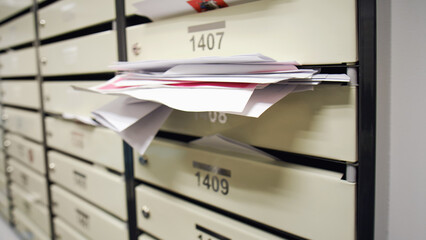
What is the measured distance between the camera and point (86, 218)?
1.01 metres

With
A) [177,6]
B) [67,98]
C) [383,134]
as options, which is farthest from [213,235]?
[67,98]

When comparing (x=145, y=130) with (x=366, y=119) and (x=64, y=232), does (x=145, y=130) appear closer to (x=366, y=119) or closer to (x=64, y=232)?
(x=366, y=119)

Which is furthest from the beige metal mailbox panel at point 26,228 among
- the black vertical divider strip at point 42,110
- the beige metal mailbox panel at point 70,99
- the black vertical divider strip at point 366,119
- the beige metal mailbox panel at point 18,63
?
the black vertical divider strip at point 366,119

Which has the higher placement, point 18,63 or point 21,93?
point 18,63

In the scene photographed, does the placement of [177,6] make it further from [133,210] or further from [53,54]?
[53,54]

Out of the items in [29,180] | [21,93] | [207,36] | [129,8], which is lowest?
[29,180]

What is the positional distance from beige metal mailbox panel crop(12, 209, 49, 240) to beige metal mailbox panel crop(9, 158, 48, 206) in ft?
0.62

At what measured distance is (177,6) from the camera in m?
0.57

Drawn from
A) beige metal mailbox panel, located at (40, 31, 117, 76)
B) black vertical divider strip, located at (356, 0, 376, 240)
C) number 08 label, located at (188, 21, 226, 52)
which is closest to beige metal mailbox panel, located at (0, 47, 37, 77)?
beige metal mailbox panel, located at (40, 31, 117, 76)

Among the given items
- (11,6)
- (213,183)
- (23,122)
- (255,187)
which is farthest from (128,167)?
(11,6)

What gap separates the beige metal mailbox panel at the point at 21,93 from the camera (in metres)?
1.29

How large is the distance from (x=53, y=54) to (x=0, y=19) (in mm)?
850

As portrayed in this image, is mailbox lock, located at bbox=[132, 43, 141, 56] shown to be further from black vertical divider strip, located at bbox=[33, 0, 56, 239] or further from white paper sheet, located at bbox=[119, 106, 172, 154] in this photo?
black vertical divider strip, located at bbox=[33, 0, 56, 239]

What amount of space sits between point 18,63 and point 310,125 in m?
1.59
